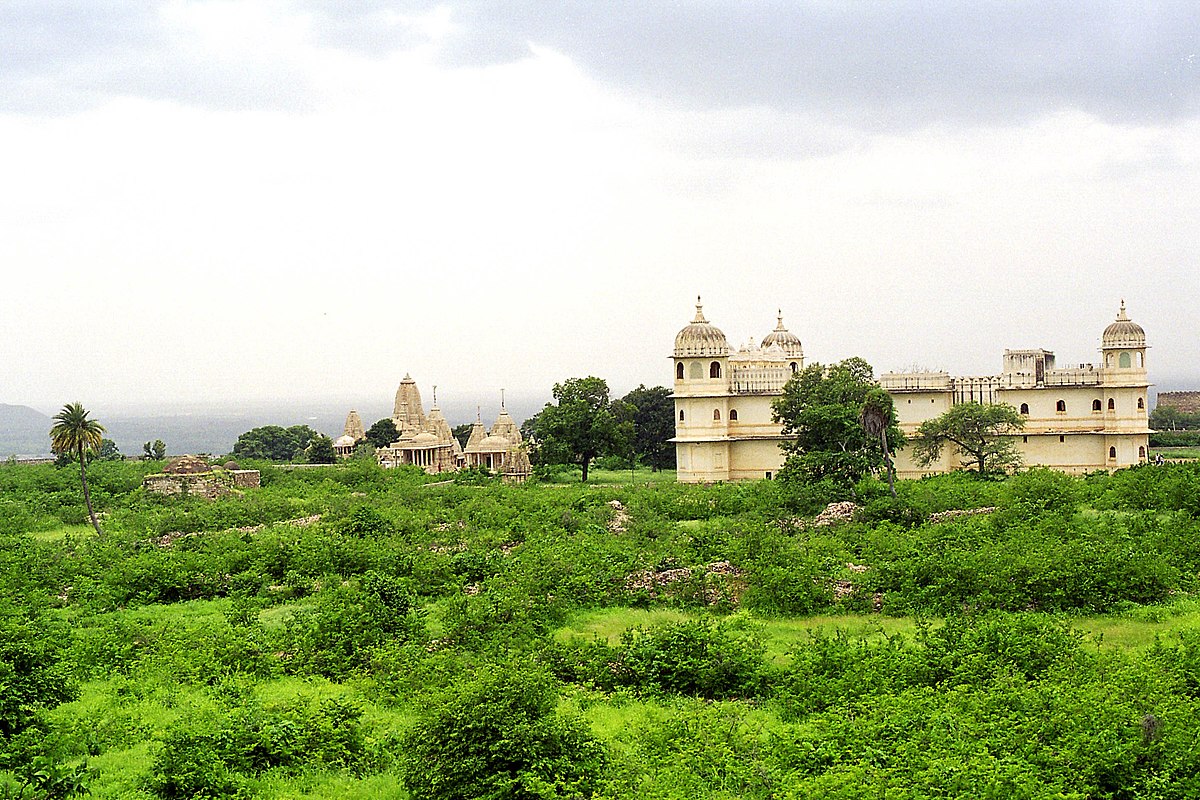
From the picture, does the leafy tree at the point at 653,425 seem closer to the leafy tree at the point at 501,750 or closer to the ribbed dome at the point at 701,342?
the ribbed dome at the point at 701,342

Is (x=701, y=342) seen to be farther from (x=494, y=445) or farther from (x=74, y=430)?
(x=74, y=430)

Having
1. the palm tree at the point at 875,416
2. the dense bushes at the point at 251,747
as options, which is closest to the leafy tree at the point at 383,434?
the palm tree at the point at 875,416

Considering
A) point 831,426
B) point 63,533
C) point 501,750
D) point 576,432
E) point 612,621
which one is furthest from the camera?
point 576,432

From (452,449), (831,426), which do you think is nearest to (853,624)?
(831,426)

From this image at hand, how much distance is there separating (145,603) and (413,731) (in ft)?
39.7

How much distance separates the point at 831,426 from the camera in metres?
36.2

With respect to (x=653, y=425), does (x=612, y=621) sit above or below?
below

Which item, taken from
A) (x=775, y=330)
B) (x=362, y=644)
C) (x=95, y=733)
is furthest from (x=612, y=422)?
(x=95, y=733)

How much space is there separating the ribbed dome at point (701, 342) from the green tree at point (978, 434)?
8291mm

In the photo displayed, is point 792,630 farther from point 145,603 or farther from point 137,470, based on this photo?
point 137,470

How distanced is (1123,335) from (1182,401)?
128 ft

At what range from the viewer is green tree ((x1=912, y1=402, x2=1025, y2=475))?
135 feet

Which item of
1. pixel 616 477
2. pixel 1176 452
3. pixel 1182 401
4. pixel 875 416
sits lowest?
pixel 616 477

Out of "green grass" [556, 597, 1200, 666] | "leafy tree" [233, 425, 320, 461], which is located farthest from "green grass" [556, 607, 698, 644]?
"leafy tree" [233, 425, 320, 461]
